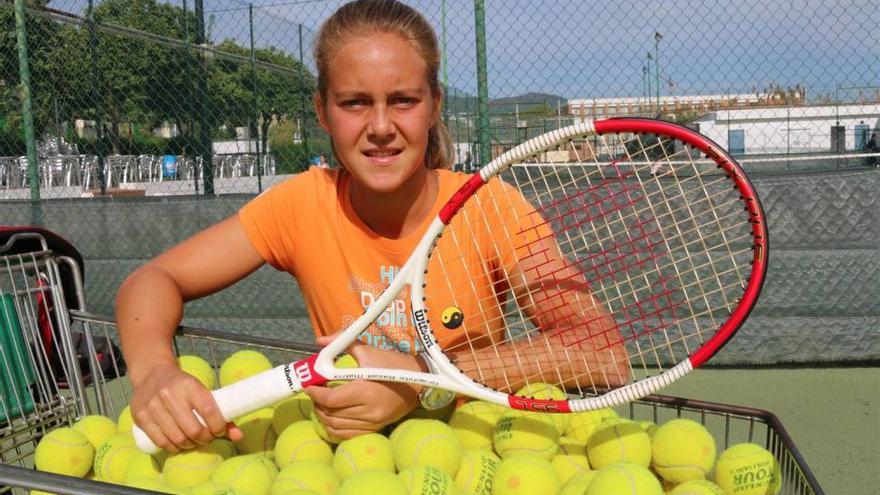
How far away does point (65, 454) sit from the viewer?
55.1 inches

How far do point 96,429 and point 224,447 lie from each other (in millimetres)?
314

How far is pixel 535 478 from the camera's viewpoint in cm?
119

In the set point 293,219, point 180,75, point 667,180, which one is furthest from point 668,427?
point 180,75

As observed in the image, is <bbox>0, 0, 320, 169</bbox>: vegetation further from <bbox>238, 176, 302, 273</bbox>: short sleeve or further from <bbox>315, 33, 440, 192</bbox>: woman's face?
<bbox>315, 33, 440, 192</bbox>: woman's face

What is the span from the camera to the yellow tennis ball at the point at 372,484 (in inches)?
43.2

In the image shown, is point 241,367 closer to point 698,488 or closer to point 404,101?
point 404,101

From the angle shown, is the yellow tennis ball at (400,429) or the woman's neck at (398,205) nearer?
the yellow tennis ball at (400,429)

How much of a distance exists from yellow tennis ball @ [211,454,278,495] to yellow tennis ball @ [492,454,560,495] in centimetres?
36

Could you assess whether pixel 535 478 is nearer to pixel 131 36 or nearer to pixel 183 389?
pixel 183 389

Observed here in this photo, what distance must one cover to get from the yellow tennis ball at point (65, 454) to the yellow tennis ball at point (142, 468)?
0.40 ft

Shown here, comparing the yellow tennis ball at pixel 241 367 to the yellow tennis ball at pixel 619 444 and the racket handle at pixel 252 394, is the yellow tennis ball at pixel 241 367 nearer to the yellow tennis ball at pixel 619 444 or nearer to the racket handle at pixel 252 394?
the racket handle at pixel 252 394

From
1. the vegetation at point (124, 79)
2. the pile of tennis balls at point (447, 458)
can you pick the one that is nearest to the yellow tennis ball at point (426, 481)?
the pile of tennis balls at point (447, 458)

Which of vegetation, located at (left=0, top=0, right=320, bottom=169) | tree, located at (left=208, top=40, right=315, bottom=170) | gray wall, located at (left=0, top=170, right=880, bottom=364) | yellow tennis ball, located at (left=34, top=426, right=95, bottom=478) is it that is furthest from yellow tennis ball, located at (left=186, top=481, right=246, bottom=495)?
tree, located at (left=208, top=40, right=315, bottom=170)

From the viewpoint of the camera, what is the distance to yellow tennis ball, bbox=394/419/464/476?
125 cm
